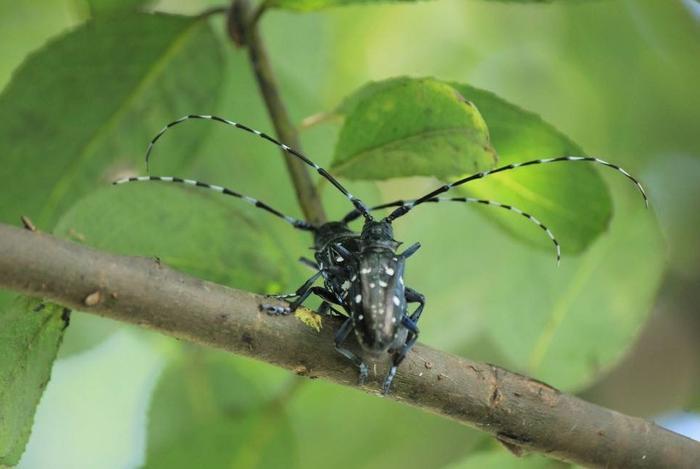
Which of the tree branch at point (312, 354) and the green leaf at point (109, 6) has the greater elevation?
the green leaf at point (109, 6)

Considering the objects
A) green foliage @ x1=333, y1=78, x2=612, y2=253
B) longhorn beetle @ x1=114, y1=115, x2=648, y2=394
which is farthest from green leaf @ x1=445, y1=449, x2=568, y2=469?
green foliage @ x1=333, y1=78, x2=612, y2=253

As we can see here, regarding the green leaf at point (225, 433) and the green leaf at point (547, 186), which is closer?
the green leaf at point (547, 186)

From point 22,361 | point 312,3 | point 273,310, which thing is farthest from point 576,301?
point 22,361

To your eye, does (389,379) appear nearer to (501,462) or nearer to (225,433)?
(501,462)

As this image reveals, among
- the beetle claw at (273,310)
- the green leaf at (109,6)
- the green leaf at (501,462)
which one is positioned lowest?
the beetle claw at (273,310)

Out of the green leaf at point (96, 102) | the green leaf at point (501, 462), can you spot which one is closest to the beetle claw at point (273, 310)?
the green leaf at point (96, 102)

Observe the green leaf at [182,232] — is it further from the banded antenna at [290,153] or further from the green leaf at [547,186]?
the green leaf at [547,186]

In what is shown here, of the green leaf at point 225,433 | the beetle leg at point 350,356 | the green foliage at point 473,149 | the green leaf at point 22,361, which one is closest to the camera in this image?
the green leaf at point 22,361

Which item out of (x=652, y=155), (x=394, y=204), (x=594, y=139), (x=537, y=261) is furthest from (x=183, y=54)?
(x=652, y=155)
